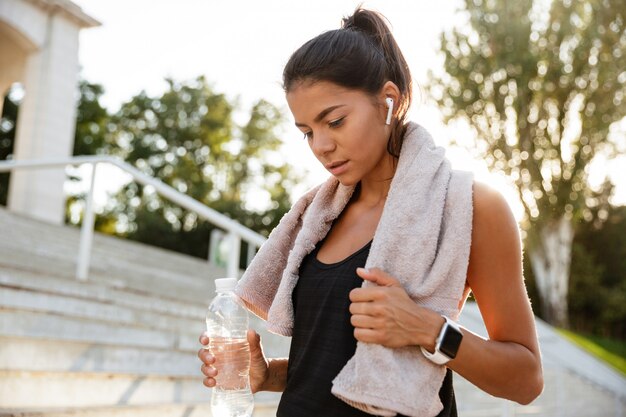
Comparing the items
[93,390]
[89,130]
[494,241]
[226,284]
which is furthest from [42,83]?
[89,130]

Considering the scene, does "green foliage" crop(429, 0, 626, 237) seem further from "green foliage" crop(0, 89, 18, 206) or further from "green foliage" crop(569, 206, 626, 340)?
"green foliage" crop(0, 89, 18, 206)

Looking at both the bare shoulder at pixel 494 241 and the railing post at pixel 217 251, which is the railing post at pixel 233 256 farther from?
the railing post at pixel 217 251

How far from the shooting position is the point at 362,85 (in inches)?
65.5

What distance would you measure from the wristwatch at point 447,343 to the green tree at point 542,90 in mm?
17070

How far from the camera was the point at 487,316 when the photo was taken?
154 cm

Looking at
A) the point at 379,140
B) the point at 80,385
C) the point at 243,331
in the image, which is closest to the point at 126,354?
the point at 80,385

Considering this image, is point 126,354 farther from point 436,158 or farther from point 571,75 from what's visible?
point 571,75

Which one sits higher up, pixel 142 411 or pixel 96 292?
pixel 96 292

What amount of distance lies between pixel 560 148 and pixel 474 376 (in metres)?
17.9

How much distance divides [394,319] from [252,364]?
2.23 feet

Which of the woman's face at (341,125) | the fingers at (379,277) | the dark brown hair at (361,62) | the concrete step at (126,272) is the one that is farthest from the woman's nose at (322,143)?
the concrete step at (126,272)

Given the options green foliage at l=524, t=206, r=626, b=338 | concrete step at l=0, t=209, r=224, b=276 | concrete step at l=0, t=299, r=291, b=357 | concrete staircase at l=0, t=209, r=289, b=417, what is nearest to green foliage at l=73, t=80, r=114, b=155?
concrete step at l=0, t=209, r=224, b=276

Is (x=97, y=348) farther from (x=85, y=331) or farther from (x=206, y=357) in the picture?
(x=206, y=357)

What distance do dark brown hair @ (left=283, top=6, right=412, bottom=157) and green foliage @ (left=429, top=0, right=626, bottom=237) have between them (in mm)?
16753
